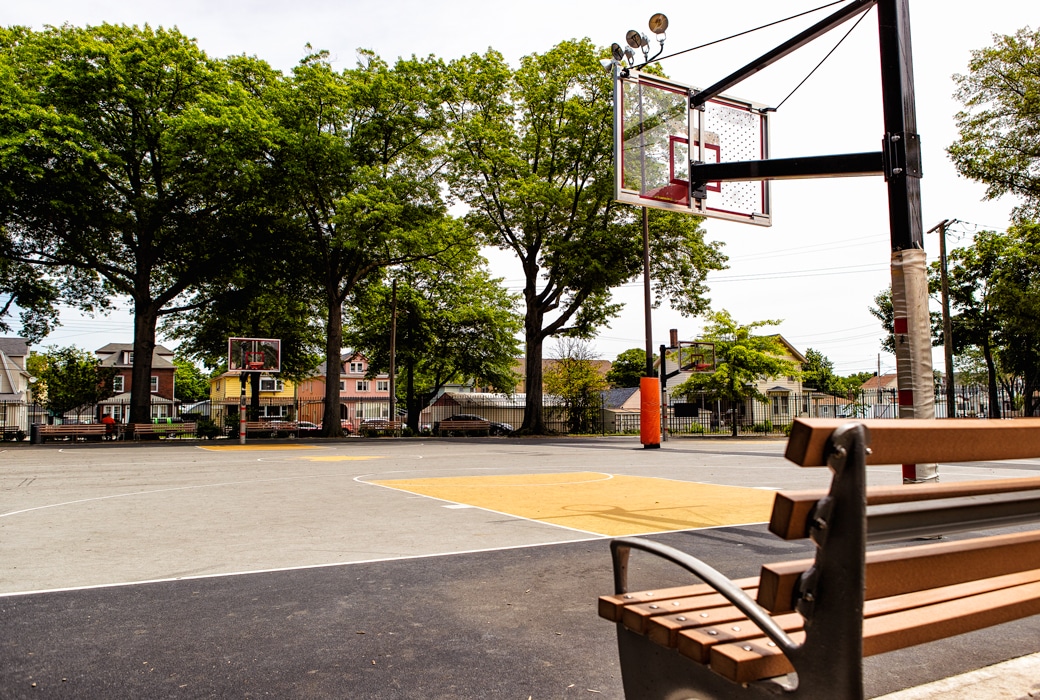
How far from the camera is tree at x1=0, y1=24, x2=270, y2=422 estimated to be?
1067 inches

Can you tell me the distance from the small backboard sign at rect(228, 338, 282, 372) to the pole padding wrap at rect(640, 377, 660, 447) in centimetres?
1610

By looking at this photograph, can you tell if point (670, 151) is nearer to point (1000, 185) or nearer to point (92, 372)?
point (1000, 185)

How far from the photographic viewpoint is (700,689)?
2.00 m

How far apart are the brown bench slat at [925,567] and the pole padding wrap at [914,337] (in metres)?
4.11

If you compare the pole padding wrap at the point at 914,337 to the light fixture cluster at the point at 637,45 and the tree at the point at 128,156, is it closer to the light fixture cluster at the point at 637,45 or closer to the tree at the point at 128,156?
the light fixture cluster at the point at 637,45

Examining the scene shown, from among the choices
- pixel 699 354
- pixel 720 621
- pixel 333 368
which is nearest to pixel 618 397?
pixel 699 354

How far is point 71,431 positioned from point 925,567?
3441cm

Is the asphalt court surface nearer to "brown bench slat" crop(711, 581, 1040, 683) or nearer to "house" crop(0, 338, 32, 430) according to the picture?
"brown bench slat" crop(711, 581, 1040, 683)

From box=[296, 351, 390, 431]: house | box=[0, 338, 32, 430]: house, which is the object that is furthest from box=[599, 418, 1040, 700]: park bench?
box=[296, 351, 390, 431]: house

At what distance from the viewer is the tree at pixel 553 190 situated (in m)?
33.0

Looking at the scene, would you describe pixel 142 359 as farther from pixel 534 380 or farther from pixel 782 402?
pixel 782 402

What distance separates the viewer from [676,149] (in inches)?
376

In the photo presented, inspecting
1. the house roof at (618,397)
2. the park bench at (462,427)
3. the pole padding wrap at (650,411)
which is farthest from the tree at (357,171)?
the house roof at (618,397)

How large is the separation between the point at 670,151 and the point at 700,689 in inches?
334
